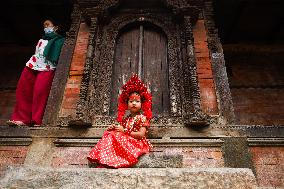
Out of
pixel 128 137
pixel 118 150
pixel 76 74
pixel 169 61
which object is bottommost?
pixel 118 150

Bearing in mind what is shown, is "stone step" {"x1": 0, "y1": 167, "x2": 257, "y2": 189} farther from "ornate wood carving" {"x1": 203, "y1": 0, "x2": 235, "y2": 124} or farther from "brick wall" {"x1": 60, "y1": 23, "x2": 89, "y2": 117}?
"brick wall" {"x1": 60, "y1": 23, "x2": 89, "y2": 117}

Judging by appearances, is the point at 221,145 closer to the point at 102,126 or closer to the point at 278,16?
the point at 102,126

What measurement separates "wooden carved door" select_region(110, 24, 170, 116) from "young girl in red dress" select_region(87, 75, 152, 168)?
875mm

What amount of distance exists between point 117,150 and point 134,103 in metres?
0.72

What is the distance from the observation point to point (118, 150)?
364 centimetres

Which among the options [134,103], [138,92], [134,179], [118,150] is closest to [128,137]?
[118,150]

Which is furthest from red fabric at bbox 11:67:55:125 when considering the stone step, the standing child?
the stone step

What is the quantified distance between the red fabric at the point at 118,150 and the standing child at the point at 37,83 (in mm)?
1769

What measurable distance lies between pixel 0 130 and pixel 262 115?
4.99 metres

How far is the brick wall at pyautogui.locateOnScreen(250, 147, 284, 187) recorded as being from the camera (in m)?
4.30

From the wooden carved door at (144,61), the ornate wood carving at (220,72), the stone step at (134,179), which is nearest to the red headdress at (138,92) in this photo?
the wooden carved door at (144,61)

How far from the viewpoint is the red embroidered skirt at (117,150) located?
11.4 feet

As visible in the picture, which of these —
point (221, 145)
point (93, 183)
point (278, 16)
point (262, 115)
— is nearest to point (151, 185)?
point (93, 183)

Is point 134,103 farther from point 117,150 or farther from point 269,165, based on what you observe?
point 269,165
